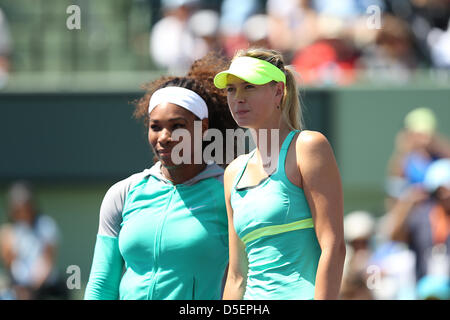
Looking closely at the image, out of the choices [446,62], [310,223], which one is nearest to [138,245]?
[310,223]

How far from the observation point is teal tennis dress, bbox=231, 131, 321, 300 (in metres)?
2.71

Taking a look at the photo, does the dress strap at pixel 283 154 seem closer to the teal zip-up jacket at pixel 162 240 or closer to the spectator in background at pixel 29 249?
the teal zip-up jacket at pixel 162 240

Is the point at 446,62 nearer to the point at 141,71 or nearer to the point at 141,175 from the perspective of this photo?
the point at 141,71

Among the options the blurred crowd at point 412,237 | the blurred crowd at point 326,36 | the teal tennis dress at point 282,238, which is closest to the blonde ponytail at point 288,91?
the teal tennis dress at point 282,238

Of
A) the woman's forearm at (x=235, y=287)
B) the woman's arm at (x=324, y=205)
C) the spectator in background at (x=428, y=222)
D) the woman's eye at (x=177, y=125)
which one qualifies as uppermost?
the woman's eye at (x=177, y=125)

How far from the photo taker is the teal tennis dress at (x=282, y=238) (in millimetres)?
2709

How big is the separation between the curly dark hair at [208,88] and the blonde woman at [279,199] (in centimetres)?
37

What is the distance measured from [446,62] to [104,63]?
11.4ft

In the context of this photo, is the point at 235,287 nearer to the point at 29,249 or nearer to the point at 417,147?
the point at 417,147

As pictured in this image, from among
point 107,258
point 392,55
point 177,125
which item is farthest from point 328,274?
point 392,55

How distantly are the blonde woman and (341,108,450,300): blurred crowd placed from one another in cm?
272

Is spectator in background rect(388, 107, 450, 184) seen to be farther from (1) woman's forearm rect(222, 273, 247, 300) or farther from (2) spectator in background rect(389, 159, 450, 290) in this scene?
(1) woman's forearm rect(222, 273, 247, 300)

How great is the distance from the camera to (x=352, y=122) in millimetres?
8180

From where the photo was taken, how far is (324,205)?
105 inches
